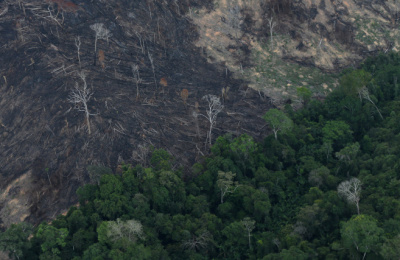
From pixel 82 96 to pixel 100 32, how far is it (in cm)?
1430

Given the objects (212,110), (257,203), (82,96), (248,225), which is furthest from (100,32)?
(248,225)

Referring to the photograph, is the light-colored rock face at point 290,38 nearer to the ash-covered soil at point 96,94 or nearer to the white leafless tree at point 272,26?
the white leafless tree at point 272,26

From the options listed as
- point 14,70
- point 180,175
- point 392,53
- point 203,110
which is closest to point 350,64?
point 392,53

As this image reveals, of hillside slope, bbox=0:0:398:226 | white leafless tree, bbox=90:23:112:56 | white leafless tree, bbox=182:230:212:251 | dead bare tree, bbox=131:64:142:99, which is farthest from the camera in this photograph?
white leafless tree, bbox=90:23:112:56

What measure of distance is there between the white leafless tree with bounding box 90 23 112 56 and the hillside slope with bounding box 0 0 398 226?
0.19 m

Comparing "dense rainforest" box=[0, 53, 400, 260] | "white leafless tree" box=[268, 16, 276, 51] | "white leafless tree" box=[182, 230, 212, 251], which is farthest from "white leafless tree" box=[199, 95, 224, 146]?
"white leafless tree" box=[268, 16, 276, 51]

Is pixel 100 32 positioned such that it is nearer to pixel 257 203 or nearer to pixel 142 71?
pixel 142 71

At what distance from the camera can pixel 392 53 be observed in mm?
86375

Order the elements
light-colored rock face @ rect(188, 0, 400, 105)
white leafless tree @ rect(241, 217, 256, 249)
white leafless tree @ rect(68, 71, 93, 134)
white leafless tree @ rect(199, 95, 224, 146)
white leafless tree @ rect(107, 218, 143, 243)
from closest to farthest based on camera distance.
Result: white leafless tree @ rect(107, 218, 143, 243)
white leafless tree @ rect(241, 217, 256, 249)
white leafless tree @ rect(68, 71, 93, 134)
white leafless tree @ rect(199, 95, 224, 146)
light-colored rock face @ rect(188, 0, 400, 105)

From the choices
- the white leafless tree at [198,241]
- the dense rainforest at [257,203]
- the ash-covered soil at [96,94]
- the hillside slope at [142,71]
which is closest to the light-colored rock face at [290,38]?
the hillside slope at [142,71]

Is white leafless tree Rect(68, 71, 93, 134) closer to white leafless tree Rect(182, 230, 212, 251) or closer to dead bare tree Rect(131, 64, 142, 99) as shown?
dead bare tree Rect(131, 64, 142, 99)

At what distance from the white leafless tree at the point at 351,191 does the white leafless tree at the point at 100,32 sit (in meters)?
44.1

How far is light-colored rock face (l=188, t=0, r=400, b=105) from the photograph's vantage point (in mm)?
83562

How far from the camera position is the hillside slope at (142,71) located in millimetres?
66438
